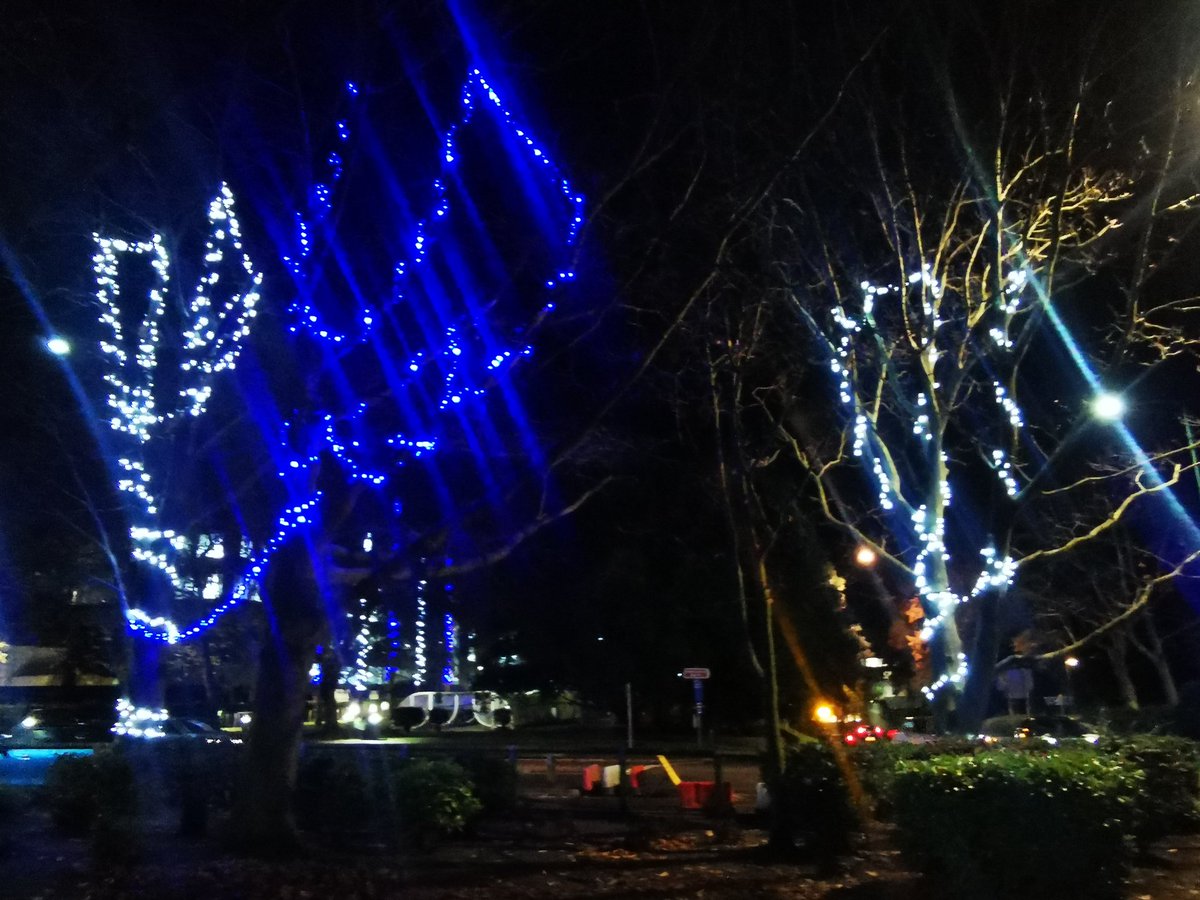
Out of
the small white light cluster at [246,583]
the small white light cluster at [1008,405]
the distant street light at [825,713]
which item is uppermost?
the small white light cluster at [1008,405]

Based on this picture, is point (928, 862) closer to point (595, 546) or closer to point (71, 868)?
point (71, 868)

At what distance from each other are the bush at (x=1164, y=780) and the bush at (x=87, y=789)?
11533mm

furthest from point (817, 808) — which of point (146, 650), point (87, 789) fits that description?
point (146, 650)

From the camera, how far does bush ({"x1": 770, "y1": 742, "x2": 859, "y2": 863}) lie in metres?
13.8

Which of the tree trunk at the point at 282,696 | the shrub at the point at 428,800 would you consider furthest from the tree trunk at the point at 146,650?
the tree trunk at the point at 282,696

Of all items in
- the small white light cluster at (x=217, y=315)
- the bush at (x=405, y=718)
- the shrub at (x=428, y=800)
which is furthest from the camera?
the bush at (x=405, y=718)

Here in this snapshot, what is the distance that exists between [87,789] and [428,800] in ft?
15.1

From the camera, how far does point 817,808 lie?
13867 millimetres

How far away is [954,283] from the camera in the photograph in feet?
56.5

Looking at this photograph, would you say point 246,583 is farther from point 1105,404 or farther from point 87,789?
point 1105,404

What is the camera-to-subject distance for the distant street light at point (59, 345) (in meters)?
17.1

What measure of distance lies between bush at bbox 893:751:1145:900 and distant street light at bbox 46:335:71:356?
13214 millimetres

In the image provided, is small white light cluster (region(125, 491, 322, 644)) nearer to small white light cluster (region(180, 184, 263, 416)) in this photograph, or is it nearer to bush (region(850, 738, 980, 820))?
small white light cluster (region(180, 184, 263, 416))

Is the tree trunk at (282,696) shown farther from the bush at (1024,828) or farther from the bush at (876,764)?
the bush at (876,764)
